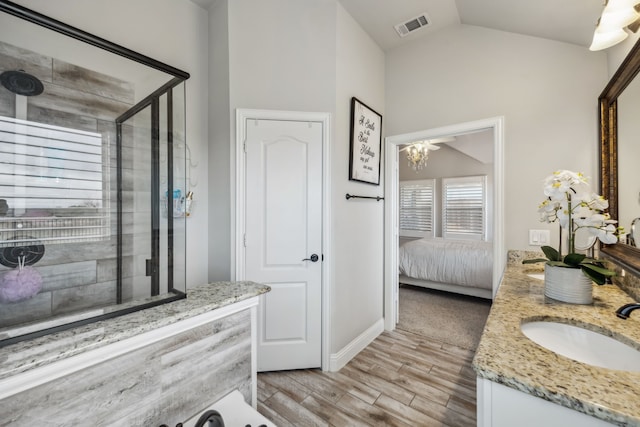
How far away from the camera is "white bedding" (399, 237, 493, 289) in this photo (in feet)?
12.5

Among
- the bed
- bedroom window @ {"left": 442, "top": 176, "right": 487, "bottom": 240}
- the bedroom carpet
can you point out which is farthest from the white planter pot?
bedroom window @ {"left": 442, "top": 176, "right": 487, "bottom": 240}

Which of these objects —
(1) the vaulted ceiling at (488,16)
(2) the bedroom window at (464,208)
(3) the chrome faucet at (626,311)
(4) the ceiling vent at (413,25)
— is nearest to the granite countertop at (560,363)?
(3) the chrome faucet at (626,311)

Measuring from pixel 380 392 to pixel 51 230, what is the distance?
2.15 m

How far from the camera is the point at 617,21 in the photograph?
127 cm

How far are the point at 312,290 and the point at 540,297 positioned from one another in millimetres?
1486

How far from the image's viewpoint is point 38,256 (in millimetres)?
1007

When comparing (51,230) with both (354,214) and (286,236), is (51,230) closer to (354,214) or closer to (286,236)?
(286,236)

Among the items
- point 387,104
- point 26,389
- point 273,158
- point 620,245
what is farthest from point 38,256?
point 387,104

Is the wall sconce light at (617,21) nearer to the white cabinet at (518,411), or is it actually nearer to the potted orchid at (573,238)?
the potted orchid at (573,238)

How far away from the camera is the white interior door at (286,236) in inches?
85.9

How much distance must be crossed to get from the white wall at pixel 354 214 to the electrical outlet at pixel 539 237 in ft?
4.24

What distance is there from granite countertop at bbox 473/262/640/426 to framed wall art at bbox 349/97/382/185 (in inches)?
62.0

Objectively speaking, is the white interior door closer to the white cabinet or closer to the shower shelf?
the shower shelf

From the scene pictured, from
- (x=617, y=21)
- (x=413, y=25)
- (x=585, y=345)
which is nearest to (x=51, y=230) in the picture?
(x=585, y=345)
